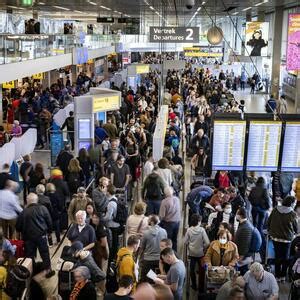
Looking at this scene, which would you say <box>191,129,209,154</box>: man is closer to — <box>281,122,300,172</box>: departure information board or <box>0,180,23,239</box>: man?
<box>281,122,300,172</box>: departure information board

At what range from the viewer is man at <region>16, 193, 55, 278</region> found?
809cm

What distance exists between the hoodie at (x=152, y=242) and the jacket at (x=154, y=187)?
2.29m

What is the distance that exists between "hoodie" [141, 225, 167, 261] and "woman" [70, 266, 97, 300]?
5.69 ft

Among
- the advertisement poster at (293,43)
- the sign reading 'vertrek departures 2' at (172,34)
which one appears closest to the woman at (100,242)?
the sign reading 'vertrek departures 2' at (172,34)

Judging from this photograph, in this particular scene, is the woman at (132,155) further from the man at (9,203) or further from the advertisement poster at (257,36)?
the advertisement poster at (257,36)

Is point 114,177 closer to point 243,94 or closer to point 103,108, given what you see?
point 103,108

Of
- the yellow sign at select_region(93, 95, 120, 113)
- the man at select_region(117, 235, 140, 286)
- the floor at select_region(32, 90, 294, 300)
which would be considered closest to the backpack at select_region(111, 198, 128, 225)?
the floor at select_region(32, 90, 294, 300)

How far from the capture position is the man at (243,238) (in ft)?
25.5

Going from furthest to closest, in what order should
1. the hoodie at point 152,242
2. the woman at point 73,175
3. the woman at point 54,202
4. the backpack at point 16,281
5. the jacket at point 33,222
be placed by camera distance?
the woman at point 73,175 → the woman at point 54,202 → the jacket at point 33,222 → the hoodie at point 152,242 → the backpack at point 16,281

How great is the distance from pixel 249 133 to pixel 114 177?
8.72 ft

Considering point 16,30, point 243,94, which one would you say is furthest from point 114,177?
point 243,94

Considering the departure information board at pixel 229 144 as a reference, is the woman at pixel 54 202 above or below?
below

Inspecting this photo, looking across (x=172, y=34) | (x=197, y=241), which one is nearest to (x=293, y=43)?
(x=172, y=34)

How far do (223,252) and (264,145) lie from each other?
132 inches
